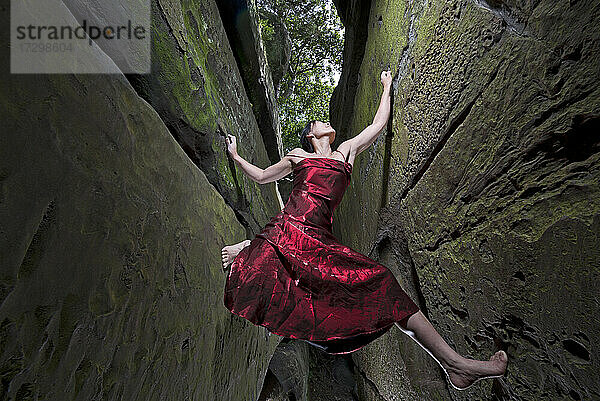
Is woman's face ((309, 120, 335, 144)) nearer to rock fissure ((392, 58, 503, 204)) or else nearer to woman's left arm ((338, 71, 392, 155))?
woman's left arm ((338, 71, 392, 155))

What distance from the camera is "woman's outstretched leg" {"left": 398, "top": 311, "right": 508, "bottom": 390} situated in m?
1.33

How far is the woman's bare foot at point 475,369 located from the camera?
1312mm

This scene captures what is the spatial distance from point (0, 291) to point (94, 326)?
0.35m

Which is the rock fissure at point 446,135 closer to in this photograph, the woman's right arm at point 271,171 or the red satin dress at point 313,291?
the red satin dress at point 313,291

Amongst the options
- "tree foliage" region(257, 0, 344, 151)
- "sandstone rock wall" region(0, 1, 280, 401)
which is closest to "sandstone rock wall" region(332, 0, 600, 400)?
"sandstone rock wall" region(0, 1, 280, 401)

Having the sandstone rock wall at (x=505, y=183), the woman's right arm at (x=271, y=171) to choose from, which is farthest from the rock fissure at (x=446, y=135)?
the woman's right arm at (x=271, y=171)

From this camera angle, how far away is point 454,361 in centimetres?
143

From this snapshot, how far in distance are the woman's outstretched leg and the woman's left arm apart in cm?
112

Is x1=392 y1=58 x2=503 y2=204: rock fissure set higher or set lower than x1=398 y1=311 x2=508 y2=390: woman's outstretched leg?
higher

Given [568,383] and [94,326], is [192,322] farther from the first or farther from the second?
[568,383]

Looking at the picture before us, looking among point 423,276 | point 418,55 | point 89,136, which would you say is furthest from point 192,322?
point 418,55

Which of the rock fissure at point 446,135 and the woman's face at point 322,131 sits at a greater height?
the woman's face at point 322,131

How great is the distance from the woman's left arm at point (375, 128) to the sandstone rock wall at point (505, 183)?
0.33 feet

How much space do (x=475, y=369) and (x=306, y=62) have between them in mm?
8898
